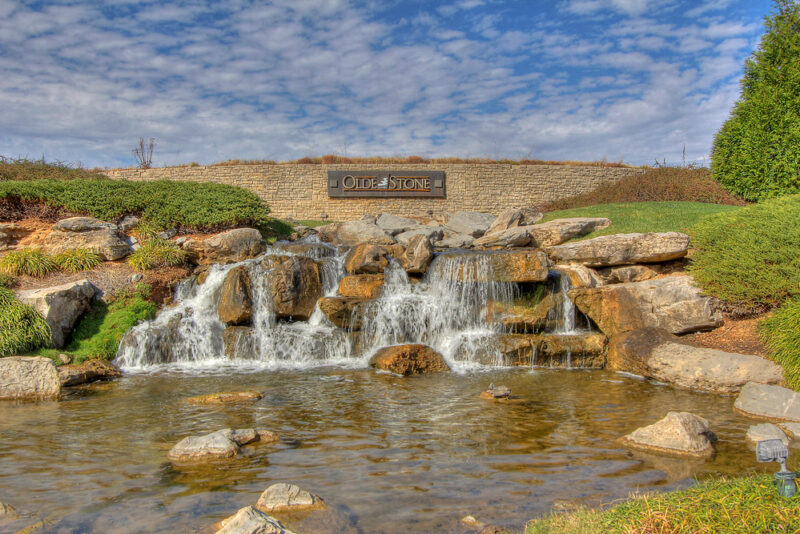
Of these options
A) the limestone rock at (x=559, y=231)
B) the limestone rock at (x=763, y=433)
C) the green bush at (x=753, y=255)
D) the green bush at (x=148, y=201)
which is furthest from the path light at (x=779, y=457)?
the green bush at (x=148, y=201)

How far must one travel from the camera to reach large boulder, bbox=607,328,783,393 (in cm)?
773

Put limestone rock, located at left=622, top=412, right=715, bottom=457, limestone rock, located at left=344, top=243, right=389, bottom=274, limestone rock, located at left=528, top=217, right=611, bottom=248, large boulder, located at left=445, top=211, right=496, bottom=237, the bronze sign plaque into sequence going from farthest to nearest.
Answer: the bronze sign plaque, large boulder, located at left=445, top=211, right=496, bottom=237, limestone rock, located at left=528, top=217, right=611, bottom=248, limestone rock, located at left=344, top=243, right=389, bottom=274, limestone rock, located at left=622, top=412, right=715, bottom=457

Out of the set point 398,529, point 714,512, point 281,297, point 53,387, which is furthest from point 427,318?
point 714,512

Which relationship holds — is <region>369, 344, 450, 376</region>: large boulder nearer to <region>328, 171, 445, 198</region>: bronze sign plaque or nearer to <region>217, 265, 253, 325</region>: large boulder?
<region>217, 265, 253, 325</region>: large boulder

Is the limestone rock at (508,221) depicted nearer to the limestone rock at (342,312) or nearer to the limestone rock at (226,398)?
the limestone rock at (342,312)

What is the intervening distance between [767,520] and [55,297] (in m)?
12.0

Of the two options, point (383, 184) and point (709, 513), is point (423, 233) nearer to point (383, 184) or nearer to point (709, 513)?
point (383, 184)

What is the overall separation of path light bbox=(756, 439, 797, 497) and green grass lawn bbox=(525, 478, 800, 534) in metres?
0.06

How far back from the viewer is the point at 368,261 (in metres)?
12.9

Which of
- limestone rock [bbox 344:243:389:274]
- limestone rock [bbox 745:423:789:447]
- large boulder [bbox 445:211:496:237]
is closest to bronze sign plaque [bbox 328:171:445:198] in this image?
large boulder [bbox 445:211:496:237]

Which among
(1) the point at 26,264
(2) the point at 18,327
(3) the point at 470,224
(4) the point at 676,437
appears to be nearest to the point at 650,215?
(3) the point at 470,224

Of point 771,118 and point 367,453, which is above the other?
point 771,118

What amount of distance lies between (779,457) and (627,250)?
10.2m

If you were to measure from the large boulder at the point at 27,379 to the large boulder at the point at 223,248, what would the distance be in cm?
632
